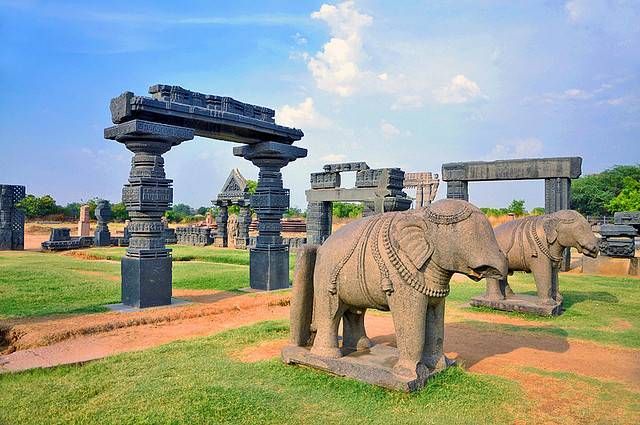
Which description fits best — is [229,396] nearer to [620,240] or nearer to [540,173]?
Answer: [540,173]

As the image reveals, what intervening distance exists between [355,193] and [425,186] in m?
19.6

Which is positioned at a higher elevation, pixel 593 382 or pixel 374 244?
pixel 374 244

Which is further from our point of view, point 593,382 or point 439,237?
point 593,382

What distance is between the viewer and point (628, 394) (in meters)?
3.99

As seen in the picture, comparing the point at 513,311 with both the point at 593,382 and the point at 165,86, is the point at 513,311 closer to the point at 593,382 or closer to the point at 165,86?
the point at 593,382

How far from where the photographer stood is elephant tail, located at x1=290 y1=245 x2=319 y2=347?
15.3 ft

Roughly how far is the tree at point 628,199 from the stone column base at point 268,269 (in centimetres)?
3048

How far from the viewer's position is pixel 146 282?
7.71 meters

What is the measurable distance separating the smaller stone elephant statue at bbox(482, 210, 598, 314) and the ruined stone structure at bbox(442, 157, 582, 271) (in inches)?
269

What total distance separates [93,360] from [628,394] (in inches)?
199

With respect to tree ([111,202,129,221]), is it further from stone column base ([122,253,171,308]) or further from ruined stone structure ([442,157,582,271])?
stone column base ([122,253,171,308])

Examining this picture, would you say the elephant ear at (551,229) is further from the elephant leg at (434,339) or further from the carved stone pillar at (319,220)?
the carved stone pillar at (319,220)

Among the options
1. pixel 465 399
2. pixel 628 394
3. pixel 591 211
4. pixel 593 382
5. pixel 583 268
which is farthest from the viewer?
pixel 591 211

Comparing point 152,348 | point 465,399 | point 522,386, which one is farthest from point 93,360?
point 522,386
